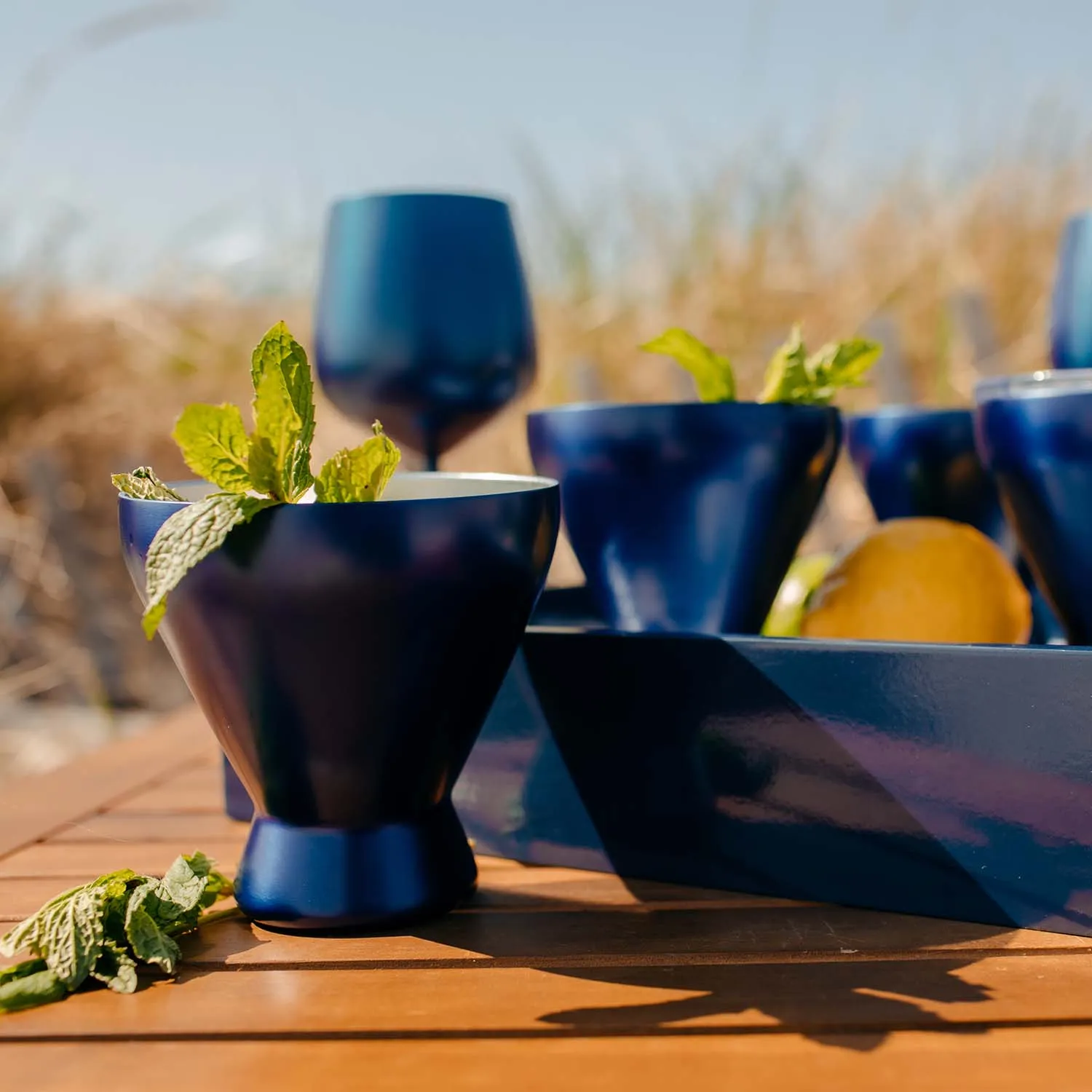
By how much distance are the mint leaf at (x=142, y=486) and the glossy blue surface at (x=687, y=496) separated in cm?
24

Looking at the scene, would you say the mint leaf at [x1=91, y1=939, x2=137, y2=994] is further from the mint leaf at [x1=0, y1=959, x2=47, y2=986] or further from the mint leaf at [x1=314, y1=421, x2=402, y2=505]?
the mint leaf at [x1=314, y1=421, x2=402, y2=505]

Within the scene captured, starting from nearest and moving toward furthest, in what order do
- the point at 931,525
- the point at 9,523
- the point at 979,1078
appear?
1. the point at 979,1078
2. the point at 931,525
3. the point at 9,523

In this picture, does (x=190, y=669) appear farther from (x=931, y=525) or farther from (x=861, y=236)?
(x=861, y=236)

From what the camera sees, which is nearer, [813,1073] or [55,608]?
[813,1073]

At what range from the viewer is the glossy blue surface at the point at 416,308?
85cm

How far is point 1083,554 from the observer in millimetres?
669

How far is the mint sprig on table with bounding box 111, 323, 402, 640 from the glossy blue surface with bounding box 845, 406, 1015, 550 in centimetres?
49

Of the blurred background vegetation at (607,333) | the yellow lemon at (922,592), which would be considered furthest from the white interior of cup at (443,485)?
the blurred background vegetation at (607,333)

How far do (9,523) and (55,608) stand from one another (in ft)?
0.72

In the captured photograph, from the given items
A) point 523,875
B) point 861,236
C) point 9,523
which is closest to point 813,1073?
point 523,875

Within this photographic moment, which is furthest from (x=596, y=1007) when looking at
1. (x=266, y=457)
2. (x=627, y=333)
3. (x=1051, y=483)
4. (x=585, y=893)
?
(x=627, y=333)


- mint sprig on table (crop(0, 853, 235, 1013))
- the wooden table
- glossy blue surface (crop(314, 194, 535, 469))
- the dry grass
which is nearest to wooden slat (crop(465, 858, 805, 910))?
the wooden table

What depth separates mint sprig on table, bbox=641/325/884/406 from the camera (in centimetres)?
75

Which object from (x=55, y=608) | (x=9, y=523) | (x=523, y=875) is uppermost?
(x=523, y=875)
